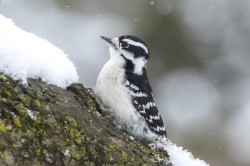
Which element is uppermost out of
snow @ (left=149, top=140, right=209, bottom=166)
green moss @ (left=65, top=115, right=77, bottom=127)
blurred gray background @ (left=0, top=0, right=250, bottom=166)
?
blurred gray background @ (left=0, top=0, right=250, bottom=166)

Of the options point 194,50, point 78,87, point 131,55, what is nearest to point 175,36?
point 194,50

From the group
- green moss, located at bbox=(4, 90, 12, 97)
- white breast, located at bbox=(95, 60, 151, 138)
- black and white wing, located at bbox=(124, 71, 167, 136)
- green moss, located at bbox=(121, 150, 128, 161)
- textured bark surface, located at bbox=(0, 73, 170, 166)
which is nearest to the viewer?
textured bark surface, located at bbox=(0, 73, 170, 166)

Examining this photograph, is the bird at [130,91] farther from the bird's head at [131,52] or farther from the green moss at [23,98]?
the green moss at [23,98]

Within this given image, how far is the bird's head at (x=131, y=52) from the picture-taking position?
16.5 feet

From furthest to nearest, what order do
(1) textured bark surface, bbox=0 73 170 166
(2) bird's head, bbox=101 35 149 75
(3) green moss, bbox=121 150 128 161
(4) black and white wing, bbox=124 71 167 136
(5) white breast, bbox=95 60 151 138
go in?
(2) bird's head, bbox=101 35 149 75, (4) black and white wing, bbox=124 71 167 136, (5) white breast, bbox=95 60 151 138, (3) green moss, bbox=121 150 128 161, (1) textured bark surface, bbox=0 73 170 166

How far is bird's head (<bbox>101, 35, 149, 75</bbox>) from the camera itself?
5035 mm

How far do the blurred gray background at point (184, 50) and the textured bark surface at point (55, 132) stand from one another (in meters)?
9.15

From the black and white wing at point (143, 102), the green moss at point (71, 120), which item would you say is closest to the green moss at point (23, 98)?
the green moss at point (71, 120)

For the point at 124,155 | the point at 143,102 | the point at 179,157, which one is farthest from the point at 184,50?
the point at 124,155

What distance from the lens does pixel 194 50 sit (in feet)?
46.5

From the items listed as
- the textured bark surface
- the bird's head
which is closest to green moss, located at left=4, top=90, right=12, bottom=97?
the textured bark surface

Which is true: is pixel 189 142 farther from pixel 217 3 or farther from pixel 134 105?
pixel 134 105

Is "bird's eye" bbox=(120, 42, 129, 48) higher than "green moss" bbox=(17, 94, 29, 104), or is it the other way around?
"bird's eye" bbox=(120, 42, 129, 48)

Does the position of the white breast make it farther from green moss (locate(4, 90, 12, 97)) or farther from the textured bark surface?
green moss (locate(4, 90, 12, 97))
